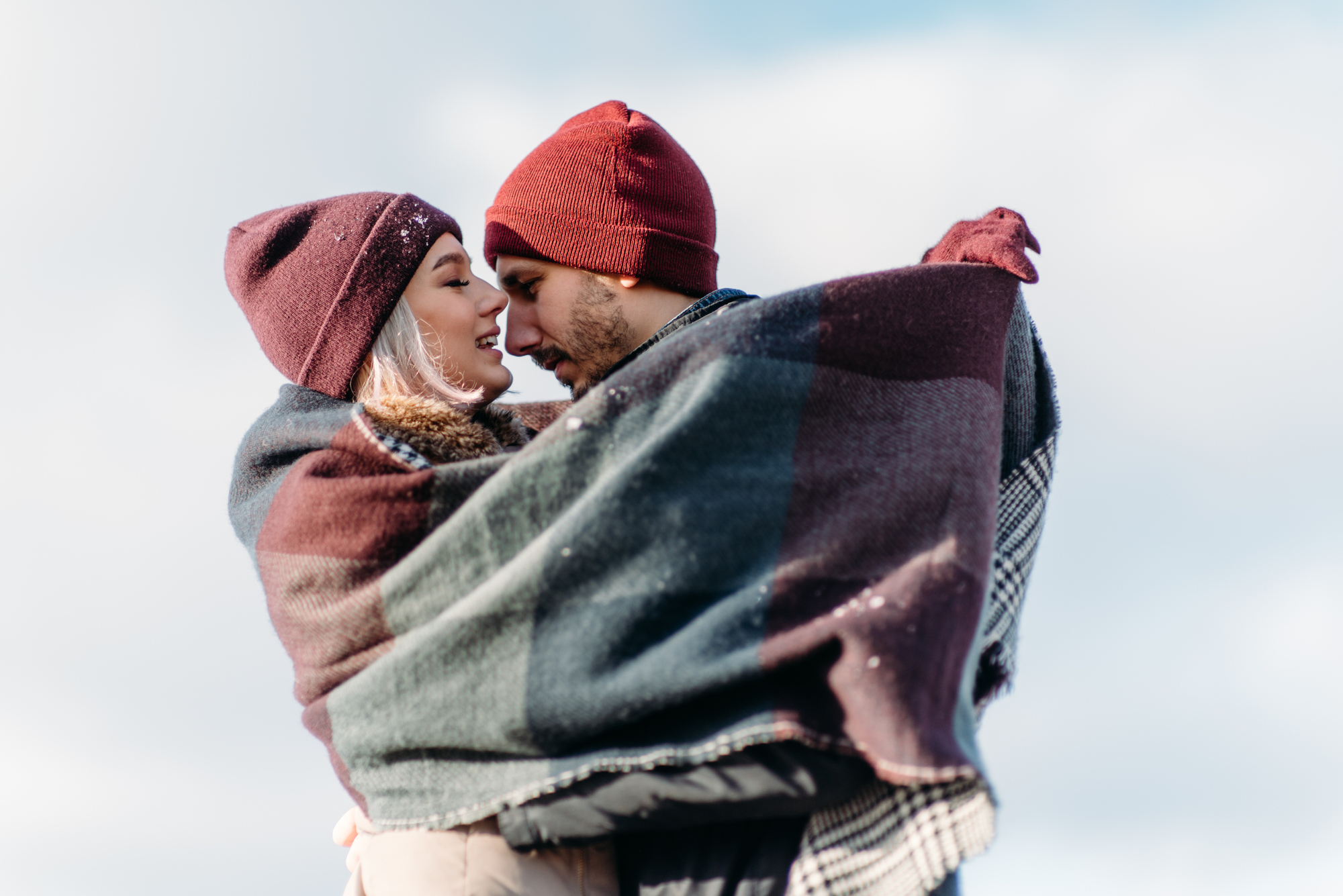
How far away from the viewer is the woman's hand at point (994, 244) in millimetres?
2121

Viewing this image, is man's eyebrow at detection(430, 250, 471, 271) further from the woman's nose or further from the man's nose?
the man's nose

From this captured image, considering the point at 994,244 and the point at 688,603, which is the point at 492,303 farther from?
the point at 688,603

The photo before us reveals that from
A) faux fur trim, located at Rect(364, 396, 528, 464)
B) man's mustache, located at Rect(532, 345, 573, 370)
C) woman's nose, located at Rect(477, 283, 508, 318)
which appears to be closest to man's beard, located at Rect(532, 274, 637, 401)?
man's mustache, located at Rect(532, 345, 573, 370)

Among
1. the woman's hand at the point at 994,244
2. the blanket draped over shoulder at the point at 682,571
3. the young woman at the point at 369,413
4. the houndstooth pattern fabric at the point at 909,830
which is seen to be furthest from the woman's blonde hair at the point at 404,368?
the houndstooth pattern fabric at the point at 909,830

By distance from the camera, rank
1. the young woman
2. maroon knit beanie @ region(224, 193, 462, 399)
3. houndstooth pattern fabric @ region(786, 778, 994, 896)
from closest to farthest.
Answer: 1. houndstooth pattern fabric @ region(786, 778, 994, 896)
2. the young woman
3. maroon knit beanie @ region(224, 193, 462, 399)

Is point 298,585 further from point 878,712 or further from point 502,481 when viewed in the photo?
point 878,712

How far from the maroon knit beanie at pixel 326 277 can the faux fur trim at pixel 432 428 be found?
9.1 inches

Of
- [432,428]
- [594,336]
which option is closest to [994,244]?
[432,428]

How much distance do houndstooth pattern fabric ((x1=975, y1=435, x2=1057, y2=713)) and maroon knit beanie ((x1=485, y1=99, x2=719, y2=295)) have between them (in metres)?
1.20

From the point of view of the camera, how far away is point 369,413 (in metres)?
2.06

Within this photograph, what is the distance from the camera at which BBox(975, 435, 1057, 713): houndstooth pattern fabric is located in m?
1.84

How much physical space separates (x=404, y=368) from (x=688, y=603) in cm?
95

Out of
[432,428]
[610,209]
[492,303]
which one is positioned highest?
[610,209]

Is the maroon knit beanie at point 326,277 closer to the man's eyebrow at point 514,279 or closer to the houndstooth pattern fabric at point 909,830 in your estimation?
the man's eyebrow at point 514,279
